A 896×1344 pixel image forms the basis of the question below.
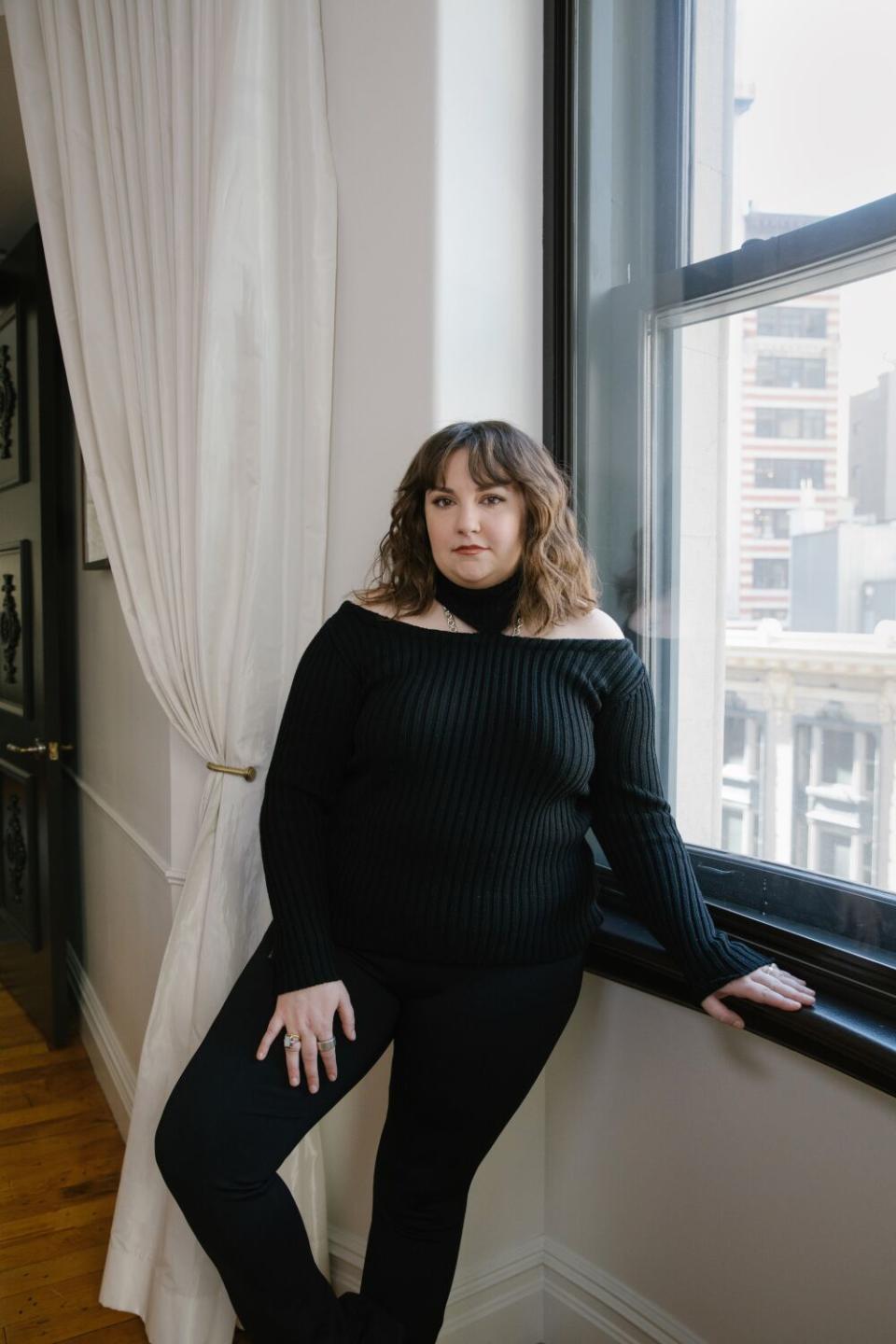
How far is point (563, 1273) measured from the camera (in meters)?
1.75

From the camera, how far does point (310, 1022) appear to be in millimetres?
1281

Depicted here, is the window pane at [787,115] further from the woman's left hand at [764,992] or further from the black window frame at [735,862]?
the woman's left hand at [764,992]

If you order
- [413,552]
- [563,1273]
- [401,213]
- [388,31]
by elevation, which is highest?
[388,31]

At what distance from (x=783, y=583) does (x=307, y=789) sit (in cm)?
74

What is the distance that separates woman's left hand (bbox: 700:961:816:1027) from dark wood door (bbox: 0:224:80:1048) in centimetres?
218

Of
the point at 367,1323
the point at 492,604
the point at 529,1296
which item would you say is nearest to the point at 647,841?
the point at 492,604

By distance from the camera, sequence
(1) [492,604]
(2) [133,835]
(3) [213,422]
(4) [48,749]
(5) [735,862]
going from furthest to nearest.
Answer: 1. (4) [48,749]
2. (2) [133,835]
3. (3) [213,422]
4. (5) [735,862]
5. (1) [492,604]

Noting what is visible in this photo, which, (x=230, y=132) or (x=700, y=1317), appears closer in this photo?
(x=700, y=1317)

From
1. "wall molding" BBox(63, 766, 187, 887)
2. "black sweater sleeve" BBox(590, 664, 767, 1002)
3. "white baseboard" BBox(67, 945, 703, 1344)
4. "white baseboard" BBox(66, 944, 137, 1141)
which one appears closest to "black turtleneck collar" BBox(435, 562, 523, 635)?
"black sweater sleeve" BBox(590, 664, 767, 1002)

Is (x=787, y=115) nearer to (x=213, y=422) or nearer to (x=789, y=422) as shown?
(x=789, y=422)

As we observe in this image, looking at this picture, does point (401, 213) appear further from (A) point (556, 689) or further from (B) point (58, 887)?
(B) point (58, 887)

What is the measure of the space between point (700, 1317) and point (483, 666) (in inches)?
40.8

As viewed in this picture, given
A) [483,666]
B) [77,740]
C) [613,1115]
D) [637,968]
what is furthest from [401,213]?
[77,740]

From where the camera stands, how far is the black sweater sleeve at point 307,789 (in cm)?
134
